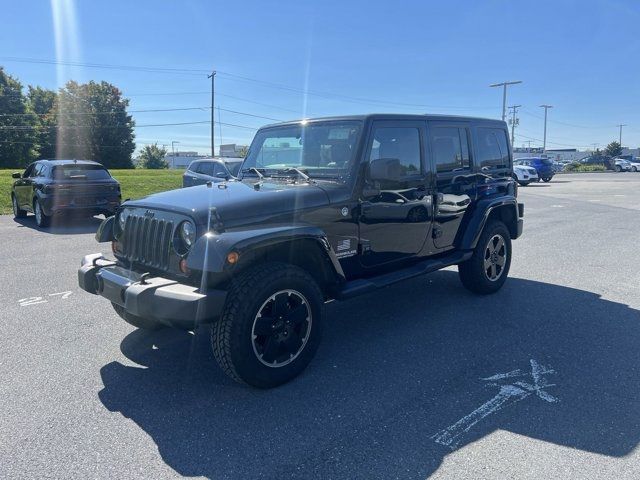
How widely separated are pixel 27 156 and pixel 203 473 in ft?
197

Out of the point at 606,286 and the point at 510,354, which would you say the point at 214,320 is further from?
the point at 606,286

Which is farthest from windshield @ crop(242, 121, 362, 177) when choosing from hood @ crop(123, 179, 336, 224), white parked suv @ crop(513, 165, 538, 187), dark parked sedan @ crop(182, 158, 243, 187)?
white parked suv @ crop(513, 165, 538, 187)

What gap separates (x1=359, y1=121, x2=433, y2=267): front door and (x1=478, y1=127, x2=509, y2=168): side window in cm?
118

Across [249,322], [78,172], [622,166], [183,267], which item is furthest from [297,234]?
[622,166]

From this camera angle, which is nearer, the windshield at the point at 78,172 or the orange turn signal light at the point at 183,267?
the orange turn signal light at the point at 183,267

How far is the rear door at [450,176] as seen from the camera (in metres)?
4.98

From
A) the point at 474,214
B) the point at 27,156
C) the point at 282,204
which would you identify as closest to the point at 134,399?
the point at 282,204

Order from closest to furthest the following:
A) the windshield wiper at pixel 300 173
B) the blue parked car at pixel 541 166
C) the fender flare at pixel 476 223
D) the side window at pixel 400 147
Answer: the windshield wiper at pixel 300 173 → the side window at pixel 400 147 → the fender flare at pixel 476 223 → the blue parked car at pixel 541 166

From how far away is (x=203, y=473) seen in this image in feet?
8.36

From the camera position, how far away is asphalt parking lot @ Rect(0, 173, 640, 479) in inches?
104

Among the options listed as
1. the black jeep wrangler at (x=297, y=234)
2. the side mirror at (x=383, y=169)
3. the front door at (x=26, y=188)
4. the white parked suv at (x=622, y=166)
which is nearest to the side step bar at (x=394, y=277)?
the black jeep wrangler at (x=297, y=234)

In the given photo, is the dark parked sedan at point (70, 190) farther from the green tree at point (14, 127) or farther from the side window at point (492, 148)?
the green tree at point (14, 127)

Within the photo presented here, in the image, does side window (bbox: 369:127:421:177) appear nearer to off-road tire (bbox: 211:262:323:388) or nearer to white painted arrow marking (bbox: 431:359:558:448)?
off-road tire (bbox: 211:262:323:388)

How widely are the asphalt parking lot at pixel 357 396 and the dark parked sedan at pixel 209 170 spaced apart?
306 inches
